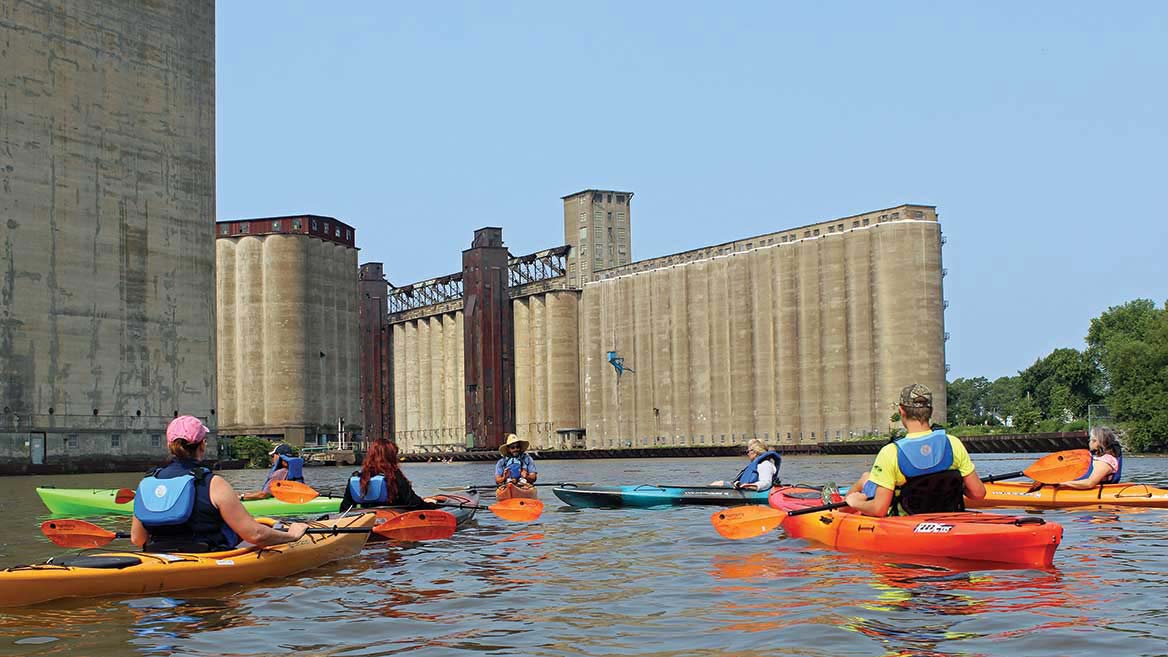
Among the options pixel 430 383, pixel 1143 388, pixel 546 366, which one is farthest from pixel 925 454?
pixel 430 383

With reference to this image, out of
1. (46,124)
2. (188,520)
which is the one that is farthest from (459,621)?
(46,124)

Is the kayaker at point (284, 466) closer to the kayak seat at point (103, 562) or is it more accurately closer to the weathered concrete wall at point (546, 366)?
the kayak seat at point (103, 562)

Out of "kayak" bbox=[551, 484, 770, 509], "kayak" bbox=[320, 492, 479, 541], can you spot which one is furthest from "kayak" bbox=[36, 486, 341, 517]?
"kayak" bbox=[551, 484, 770, 509]

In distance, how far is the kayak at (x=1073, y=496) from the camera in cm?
2023

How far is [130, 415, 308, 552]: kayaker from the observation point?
11368mm

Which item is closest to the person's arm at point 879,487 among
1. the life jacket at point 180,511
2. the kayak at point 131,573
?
the kayak at point 131,573

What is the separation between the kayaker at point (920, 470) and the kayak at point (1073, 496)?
6.21 metres

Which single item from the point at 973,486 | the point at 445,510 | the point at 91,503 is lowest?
the point at 91,503

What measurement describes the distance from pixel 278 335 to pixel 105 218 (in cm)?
5507

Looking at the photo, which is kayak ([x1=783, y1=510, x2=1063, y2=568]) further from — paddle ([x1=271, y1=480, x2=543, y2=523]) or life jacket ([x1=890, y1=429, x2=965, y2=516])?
paddle ([x1=271, y1=480, x2=543, y2=523])

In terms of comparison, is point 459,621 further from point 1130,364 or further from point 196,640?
point 1130,364

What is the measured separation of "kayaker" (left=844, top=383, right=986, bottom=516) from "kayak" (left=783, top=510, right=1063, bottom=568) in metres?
0.19

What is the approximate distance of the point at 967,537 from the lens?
512 inches

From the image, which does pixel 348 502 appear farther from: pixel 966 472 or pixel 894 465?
pixel 966 472
